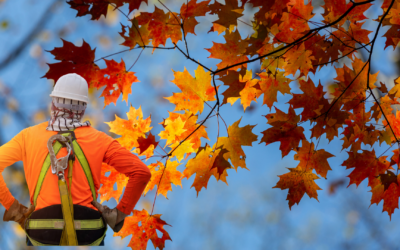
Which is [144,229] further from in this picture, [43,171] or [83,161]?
[43,171]

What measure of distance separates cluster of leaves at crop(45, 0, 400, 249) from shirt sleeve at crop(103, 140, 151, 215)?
6.5 inches

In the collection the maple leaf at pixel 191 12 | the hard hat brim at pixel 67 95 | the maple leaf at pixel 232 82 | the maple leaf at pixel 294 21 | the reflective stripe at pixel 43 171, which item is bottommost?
the reflective stripe at pixel 43 171

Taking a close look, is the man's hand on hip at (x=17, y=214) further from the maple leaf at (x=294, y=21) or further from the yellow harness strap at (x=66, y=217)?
the maple leaf at (x=294, y=21)

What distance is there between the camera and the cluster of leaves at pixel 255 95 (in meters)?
1.99

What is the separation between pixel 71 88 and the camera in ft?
6.05

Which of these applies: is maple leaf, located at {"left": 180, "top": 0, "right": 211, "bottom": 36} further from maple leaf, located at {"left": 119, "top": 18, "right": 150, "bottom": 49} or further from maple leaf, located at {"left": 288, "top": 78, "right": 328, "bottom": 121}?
maple leaf, located at {"left": 288, "top": 78, "right": 328, "bottom": 121}

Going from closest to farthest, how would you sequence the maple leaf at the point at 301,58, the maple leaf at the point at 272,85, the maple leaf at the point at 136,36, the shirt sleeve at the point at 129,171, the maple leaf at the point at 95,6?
1. the maple leaf at the point at 95,6
2. the shirt sleeve at the point at 129,171
3. the maple leaf at the point at 136,36
4. the maple leaf at the point at 301,58
5. the maple leaf at the point at 272,85

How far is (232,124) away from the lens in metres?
2.12

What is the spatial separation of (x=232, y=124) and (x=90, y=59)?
3.52 ft

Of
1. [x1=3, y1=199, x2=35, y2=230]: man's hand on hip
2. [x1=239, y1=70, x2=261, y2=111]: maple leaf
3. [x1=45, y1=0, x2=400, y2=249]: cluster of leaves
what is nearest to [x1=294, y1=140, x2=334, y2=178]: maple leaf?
[x1=45, y1=0, x2=400, y2=249]: cluster of leaves

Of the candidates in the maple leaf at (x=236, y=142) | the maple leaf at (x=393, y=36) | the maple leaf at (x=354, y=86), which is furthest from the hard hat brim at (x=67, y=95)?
the maple leaf at (x=393, y=36)

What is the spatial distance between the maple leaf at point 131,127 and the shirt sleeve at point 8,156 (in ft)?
2.03

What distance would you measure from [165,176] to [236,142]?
0.60 m

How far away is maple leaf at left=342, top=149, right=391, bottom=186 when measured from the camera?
2447 millimetres
